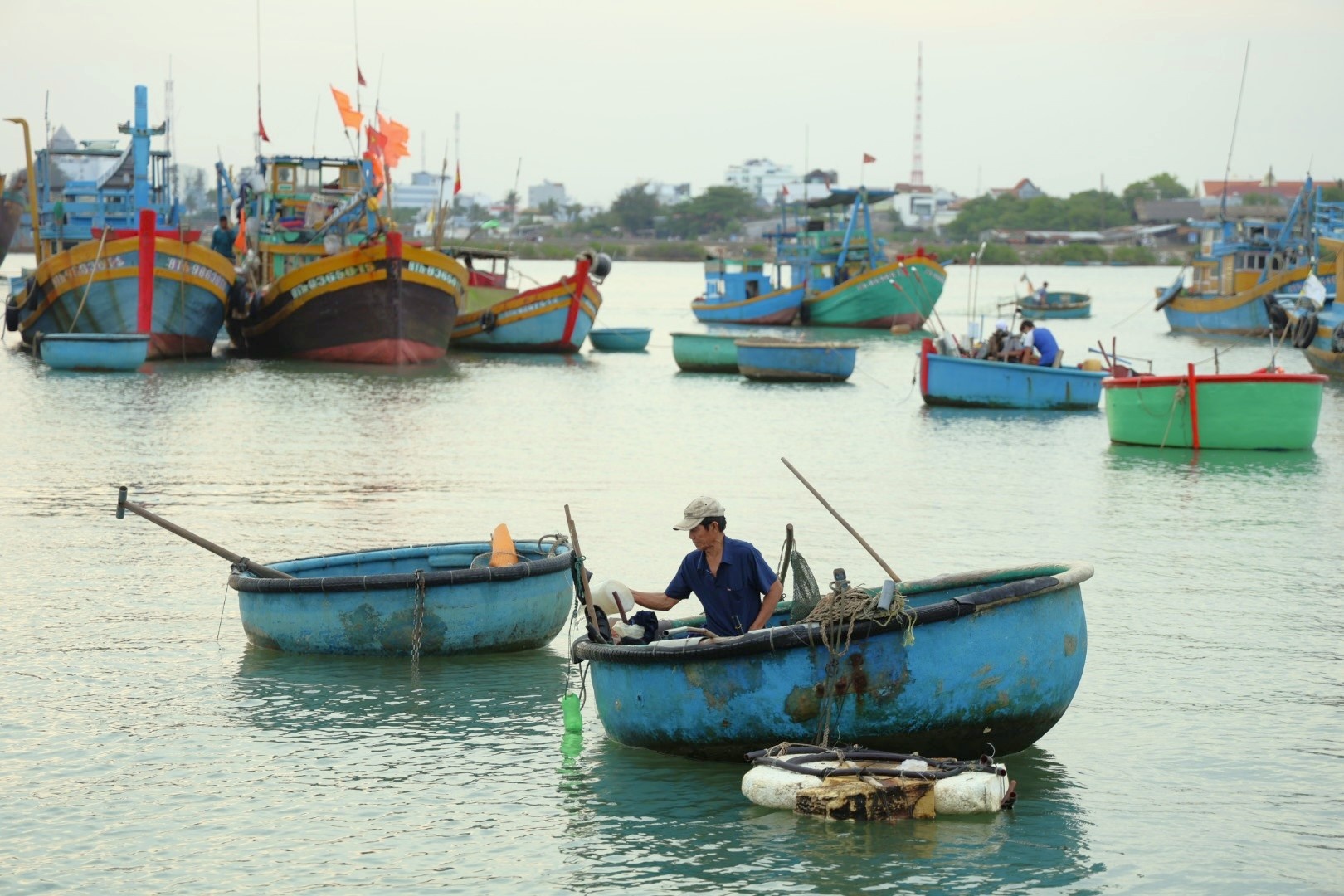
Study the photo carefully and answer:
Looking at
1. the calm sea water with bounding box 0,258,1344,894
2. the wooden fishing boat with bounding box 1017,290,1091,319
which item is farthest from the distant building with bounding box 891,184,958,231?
the calm sea water with bounding box 0,258,1344,894

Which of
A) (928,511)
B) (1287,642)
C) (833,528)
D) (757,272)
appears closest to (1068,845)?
(1287,642)

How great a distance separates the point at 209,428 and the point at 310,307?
1286 cm

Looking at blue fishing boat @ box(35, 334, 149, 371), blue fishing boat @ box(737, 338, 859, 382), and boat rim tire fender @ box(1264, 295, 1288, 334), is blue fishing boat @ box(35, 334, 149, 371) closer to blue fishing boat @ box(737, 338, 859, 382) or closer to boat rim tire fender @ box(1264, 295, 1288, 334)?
blue fishing boat @ box(737, 338, 859, 382)

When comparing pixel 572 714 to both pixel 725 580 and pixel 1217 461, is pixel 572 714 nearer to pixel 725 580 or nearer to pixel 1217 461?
pixel 725 580

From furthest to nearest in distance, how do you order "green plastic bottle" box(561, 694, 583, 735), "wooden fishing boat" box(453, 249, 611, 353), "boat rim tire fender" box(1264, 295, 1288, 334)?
"boat rim tire fender" box(1264, 295, 1288, 334) → "wooden fishing boat" box(453, 249, 611, 353) → "green plastic bottle" box(561, 694, 583, 735)

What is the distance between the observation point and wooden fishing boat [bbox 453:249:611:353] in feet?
135

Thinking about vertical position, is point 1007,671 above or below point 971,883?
above

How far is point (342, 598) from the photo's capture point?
33.6 feet

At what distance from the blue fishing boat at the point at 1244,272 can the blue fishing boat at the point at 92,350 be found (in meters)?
32.2

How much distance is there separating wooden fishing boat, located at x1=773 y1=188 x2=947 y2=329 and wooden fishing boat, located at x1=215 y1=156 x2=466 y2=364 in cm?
1866

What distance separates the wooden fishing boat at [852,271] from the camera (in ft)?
171

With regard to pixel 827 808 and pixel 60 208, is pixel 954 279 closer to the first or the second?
pixel 60 208

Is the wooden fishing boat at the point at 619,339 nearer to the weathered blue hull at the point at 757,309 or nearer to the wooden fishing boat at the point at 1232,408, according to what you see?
the weathered blue hull at the point at 757,309

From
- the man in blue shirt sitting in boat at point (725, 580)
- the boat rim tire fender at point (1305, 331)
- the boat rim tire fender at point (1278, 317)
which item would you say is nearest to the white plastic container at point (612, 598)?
the man in blue shirt sitting in boat at point (725, 580)
